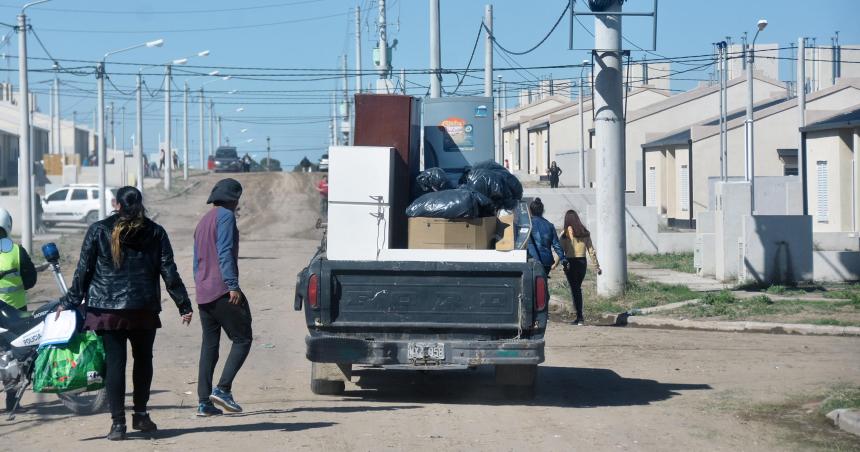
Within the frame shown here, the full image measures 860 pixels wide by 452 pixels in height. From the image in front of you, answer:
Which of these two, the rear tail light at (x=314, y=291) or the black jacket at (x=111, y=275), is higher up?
the black jacket at (x=111, y=275)

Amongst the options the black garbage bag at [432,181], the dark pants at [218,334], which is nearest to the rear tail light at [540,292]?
the black garbage bag at [432,181]

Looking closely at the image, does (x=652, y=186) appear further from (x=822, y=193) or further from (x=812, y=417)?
(x=812, y=417)

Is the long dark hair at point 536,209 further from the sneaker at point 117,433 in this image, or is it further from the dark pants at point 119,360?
the sneaker at point 117,433

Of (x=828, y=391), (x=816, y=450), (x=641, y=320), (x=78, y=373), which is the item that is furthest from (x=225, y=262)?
(x=641, y=320)

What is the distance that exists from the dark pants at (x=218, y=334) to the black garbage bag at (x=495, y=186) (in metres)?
3.11

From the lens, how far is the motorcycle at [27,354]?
8492 millimetres

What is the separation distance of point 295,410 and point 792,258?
13.4 meters

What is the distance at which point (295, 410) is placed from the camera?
8844 mm

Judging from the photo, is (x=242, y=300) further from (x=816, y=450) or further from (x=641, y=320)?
(x=641, y=320)

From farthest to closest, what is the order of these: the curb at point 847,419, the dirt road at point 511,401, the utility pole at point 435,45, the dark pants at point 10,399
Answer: the utility pole at point 435,45
the dark pants at point 10,399
the curb at point 847,419
the dirt road at point 511,401

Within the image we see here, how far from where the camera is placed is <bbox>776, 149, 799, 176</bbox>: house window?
41156mm

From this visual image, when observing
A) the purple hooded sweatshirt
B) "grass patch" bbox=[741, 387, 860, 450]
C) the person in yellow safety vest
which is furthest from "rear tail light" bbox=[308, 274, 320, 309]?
"grass patch" bbox=[741, 387, 860, 450]

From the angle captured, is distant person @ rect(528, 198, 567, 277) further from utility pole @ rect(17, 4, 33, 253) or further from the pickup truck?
utility pole @ rect(17, 4, 33, 253)

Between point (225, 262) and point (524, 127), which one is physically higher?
point (524, 127)
